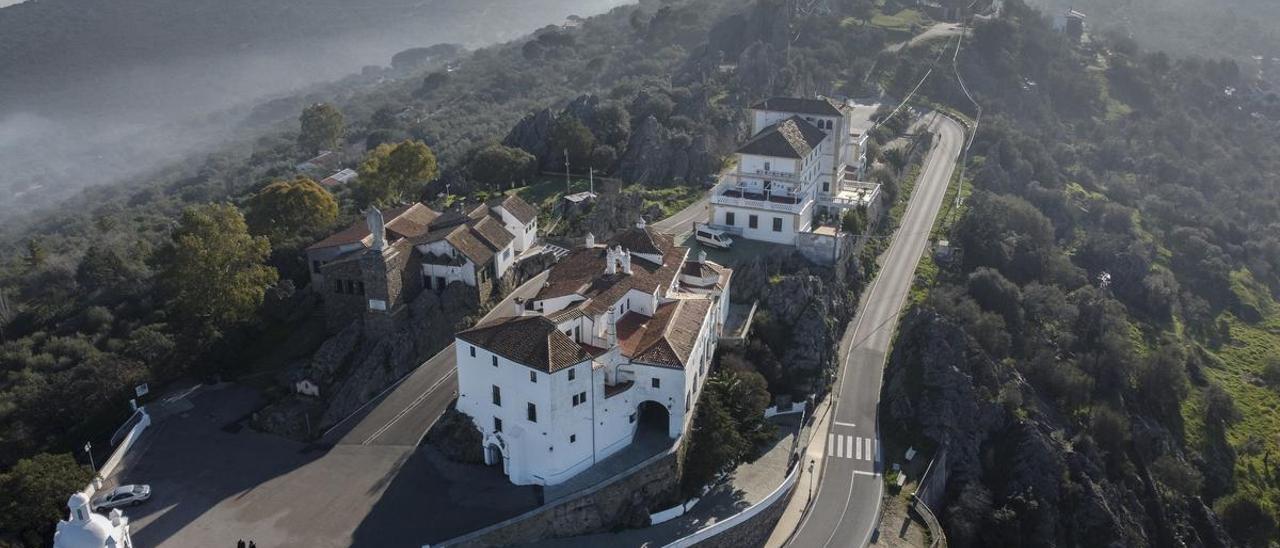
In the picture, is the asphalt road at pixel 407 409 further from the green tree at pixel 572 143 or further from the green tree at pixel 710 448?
the green tree at pixel 572 143

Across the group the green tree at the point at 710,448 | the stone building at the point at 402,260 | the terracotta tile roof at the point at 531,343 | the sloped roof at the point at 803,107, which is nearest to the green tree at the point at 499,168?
the stone building at the point at 402,260

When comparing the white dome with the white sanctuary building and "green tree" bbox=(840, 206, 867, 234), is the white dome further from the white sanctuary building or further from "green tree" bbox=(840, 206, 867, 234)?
"green tree" bbox=(840, 206, 867, 234)

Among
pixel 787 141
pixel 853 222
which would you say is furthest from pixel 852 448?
pixel 787 141

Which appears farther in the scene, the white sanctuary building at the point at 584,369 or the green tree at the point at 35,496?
the white sanctuary building at the point at 584,369

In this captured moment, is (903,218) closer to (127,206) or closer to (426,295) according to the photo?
(426,295)

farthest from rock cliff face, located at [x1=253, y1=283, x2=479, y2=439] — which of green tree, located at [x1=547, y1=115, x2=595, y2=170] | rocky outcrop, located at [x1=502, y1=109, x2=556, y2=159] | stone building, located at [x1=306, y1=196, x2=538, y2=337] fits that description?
rocky outcrop, located at [x1=502, y1=109, x2=556, y2=159]

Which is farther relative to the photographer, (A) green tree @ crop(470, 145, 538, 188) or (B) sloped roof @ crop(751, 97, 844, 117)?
(A) green tree @ crop(470, 145, 538, 188)
